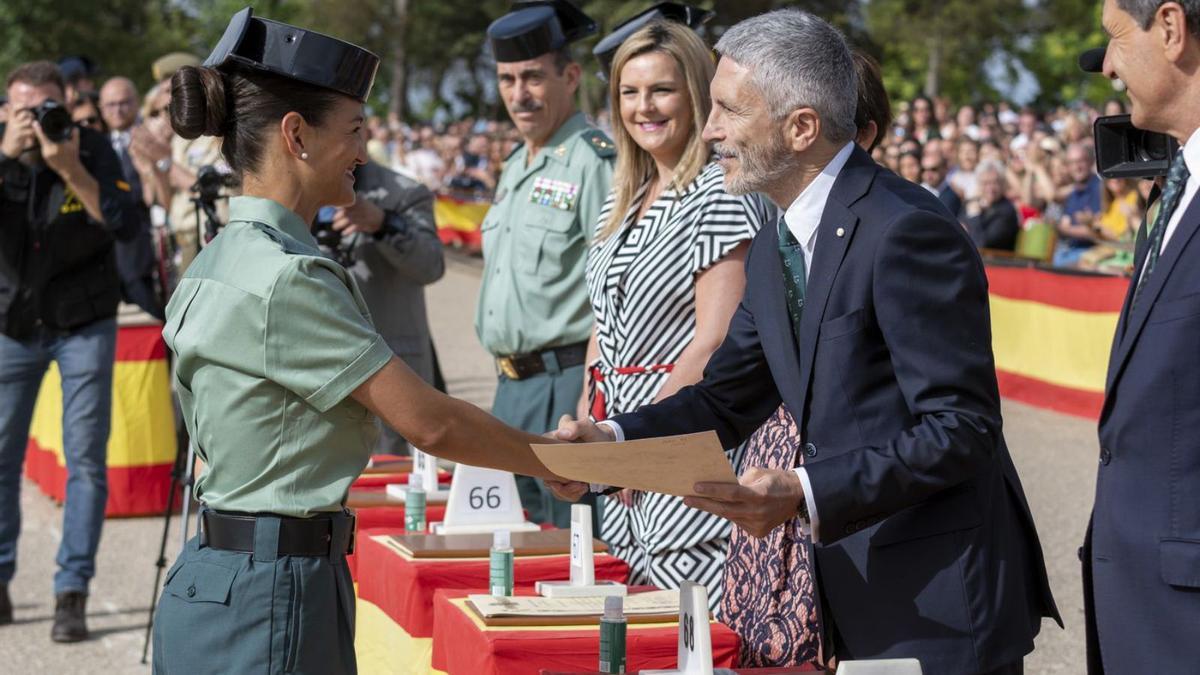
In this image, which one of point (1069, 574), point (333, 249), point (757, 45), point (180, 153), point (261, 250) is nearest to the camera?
point (261, 250)

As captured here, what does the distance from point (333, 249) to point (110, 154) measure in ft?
3.90

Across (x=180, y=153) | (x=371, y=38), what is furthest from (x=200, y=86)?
(x=371, y=38)

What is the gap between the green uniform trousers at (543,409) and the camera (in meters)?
5.39

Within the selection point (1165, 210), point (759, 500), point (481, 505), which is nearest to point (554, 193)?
point (481, 505)

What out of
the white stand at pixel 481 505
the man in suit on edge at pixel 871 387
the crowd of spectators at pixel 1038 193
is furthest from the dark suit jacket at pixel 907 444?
the crowd of spectators at pixel 1038 193

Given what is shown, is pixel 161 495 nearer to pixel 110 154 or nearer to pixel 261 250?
pixel 110 154

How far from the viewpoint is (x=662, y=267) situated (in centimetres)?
430

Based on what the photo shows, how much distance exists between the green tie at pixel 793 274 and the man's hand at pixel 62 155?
4117mm

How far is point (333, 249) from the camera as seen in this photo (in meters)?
6.20

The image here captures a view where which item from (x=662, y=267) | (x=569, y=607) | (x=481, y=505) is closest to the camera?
(x=569, y=607)

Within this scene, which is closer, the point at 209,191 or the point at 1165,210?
the point at 1165,210

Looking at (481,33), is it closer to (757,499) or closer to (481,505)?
(481,505)

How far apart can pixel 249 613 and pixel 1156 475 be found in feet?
5.10

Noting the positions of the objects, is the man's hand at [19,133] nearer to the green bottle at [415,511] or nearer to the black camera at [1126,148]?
the green bottle at [415,511]
